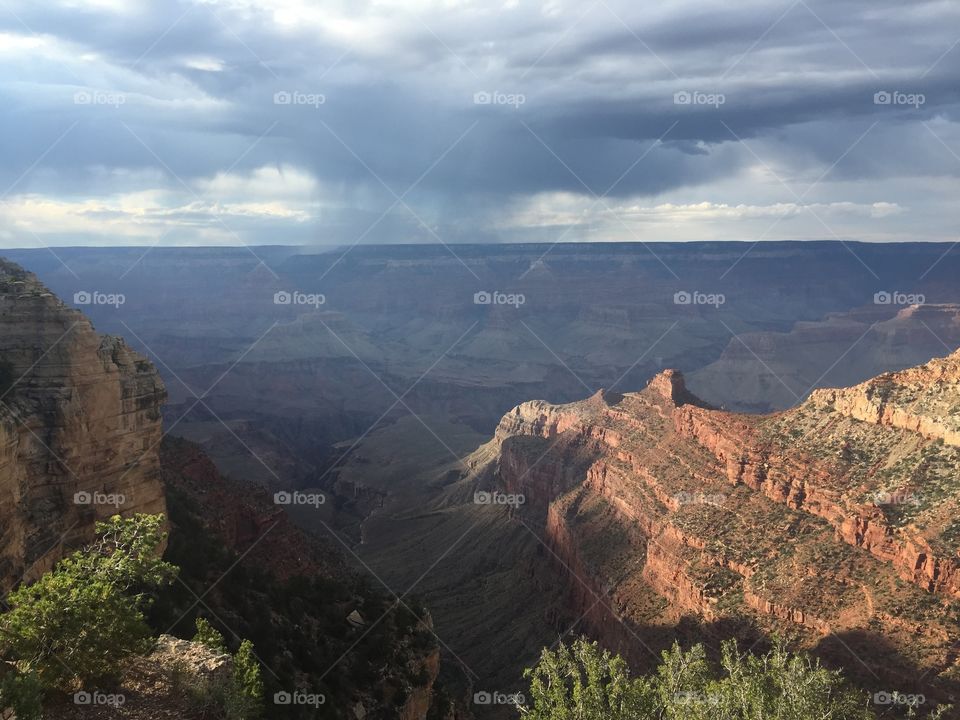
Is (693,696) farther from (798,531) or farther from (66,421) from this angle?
(798,531)

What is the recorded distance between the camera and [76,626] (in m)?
17.6

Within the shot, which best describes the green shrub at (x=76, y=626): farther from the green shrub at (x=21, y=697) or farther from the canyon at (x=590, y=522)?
the canyon at (x=590, y=522)

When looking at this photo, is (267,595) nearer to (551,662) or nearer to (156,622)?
(156,622)

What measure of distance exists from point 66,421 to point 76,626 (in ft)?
35.3

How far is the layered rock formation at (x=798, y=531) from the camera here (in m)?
34.2

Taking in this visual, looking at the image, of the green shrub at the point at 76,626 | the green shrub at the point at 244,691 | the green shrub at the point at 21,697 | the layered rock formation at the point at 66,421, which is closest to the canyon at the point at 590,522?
the layered rock formation at the point at 66,421

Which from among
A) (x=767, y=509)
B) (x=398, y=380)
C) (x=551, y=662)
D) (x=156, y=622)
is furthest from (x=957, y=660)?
(x=398, y=380)

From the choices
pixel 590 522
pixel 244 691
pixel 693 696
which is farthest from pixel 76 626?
pixel 590 522

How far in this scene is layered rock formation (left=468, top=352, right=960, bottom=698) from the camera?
3416cm

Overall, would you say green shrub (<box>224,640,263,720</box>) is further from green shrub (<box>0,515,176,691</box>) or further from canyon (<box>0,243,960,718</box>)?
canyon (<box>0,243,960,718</box>)

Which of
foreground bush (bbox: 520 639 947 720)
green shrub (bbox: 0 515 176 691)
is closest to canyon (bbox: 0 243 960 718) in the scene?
green shrub (bbox: 0 515 176 691)

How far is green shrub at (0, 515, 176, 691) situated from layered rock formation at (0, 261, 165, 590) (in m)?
6.36

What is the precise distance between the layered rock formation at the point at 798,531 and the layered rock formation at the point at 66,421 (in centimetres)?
2706

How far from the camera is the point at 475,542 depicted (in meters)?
73.4
